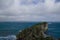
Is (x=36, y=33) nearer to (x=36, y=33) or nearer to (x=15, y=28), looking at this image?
(x=36, y=33)

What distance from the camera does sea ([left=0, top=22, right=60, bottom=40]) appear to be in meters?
1.40

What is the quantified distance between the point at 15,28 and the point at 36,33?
254mm

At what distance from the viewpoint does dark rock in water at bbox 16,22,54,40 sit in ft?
4.56

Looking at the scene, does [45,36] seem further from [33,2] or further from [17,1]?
[17,1]

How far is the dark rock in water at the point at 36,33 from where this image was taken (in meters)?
1.39

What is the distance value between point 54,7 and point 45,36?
36 centimetres

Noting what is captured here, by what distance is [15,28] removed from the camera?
1426 millimetres

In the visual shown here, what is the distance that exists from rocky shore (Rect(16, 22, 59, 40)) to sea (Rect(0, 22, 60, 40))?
4cm

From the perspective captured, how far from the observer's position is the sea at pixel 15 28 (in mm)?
1398

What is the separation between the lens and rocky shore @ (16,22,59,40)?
1390 millimetres

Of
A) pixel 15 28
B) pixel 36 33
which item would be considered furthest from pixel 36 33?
pixel 15 28

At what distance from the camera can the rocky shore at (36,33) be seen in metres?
1.39

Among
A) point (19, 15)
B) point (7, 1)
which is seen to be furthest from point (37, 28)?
point (7, 1)

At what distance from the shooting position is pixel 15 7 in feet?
4.75
